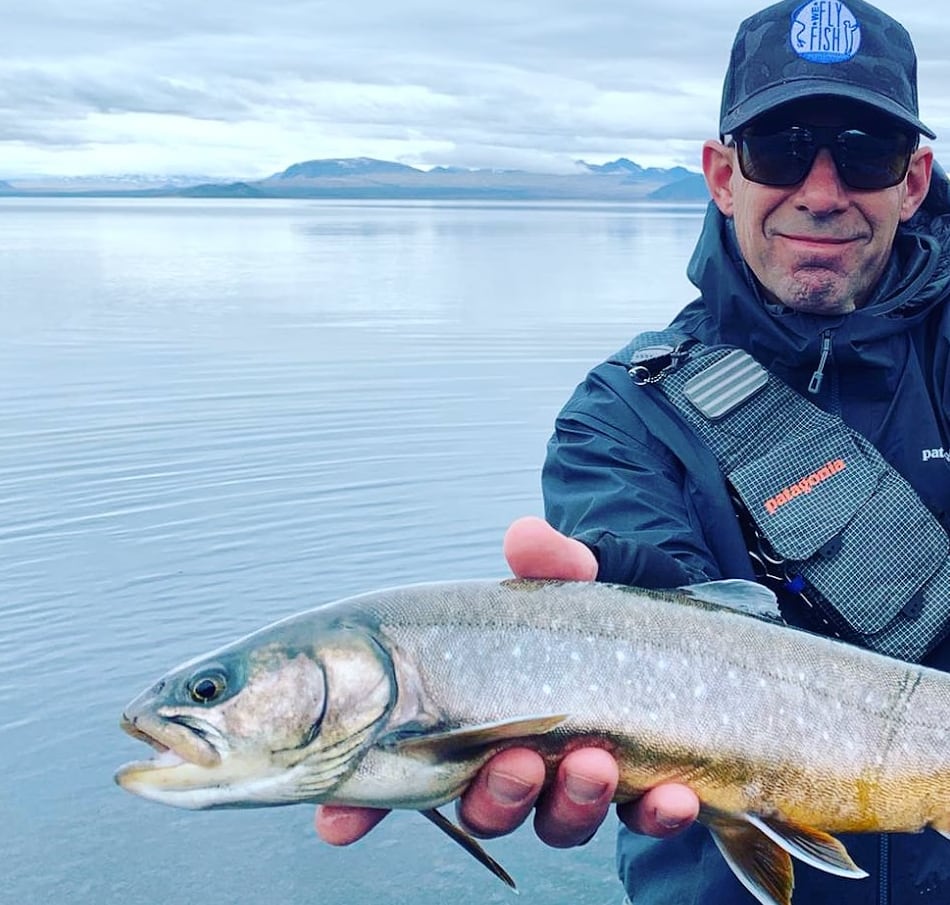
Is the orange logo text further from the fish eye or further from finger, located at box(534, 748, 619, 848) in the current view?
the fish eye

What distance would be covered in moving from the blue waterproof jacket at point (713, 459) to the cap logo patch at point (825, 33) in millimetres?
649

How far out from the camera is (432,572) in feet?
30.6

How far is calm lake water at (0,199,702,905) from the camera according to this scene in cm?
564

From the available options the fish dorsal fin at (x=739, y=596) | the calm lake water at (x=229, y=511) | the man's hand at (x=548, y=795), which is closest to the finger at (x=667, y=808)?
the man's hand at (x=548, y=795)

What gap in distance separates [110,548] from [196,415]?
16.1 feet

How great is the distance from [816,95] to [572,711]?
84.6 inches

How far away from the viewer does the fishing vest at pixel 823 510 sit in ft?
11.8

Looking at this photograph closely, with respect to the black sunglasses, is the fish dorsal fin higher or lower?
lower

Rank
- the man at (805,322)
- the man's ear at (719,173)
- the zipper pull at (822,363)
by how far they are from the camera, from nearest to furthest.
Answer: the man at (805,322)
the zipper pull at (822,363)
the man's ear at (719,173)

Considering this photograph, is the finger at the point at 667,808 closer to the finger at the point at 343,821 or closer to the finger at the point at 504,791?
the finger at the point at 504,791

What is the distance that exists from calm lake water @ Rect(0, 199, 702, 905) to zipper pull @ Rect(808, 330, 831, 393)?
2.67 m

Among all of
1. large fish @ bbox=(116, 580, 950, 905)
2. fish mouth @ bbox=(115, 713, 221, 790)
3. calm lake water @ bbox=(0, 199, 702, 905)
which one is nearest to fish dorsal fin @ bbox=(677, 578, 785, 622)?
large fish @ bbox=(116, 580, 950, 905)

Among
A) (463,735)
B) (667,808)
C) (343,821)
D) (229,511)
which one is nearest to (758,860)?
(667,808)

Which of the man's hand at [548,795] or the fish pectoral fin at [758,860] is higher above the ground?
the man's hand at [548,795]
